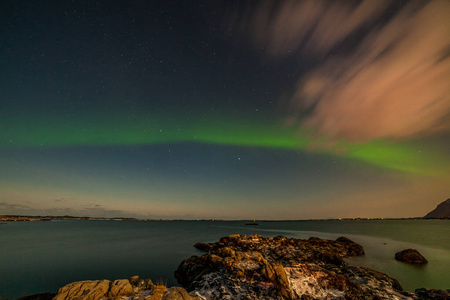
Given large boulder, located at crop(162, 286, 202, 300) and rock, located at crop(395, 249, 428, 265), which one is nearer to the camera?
large boulder, located at crop(162, 286, 202, 300)

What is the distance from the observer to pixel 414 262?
1153 inches

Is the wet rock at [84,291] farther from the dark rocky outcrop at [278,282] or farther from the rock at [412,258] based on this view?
the rock at [412,258]

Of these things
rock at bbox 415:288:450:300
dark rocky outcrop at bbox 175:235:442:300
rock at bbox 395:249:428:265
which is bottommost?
rock at bbox 395:249:428:265

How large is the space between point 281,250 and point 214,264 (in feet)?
54.1

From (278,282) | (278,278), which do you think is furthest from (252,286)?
(278,278)

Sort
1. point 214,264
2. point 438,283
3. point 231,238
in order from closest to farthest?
point 214,264 → point 438,283 → point 231,238

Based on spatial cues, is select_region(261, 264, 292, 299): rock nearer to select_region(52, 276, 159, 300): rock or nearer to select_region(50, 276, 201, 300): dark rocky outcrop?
select_region(50, 276, 201, 300): dark rocky outcrop

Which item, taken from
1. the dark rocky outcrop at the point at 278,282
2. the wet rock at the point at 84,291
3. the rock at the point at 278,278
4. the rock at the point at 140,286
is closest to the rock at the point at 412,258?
the dark rocky outcrop at the point at 278,282

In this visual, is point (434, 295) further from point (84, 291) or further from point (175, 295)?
point (84, 291)

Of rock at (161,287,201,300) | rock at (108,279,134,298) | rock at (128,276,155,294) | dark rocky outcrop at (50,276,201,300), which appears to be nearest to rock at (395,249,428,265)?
dark rocky outcrop at (50,276,201,300)

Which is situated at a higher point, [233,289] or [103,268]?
[233,289]

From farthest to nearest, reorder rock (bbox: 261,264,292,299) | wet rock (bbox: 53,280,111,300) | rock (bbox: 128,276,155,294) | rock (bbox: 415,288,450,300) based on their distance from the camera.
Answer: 1. rock (bbox: 415,288,450,300)
2. rock (bbox: 261,264,292,299)
3. rock (bbox: 128,276,155,294)
4. wet rock (bbox: 53,280,111,300)

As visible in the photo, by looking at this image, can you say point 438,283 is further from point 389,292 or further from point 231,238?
point 231,238

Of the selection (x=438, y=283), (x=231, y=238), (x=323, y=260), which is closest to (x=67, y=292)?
(x=323, y=260)
